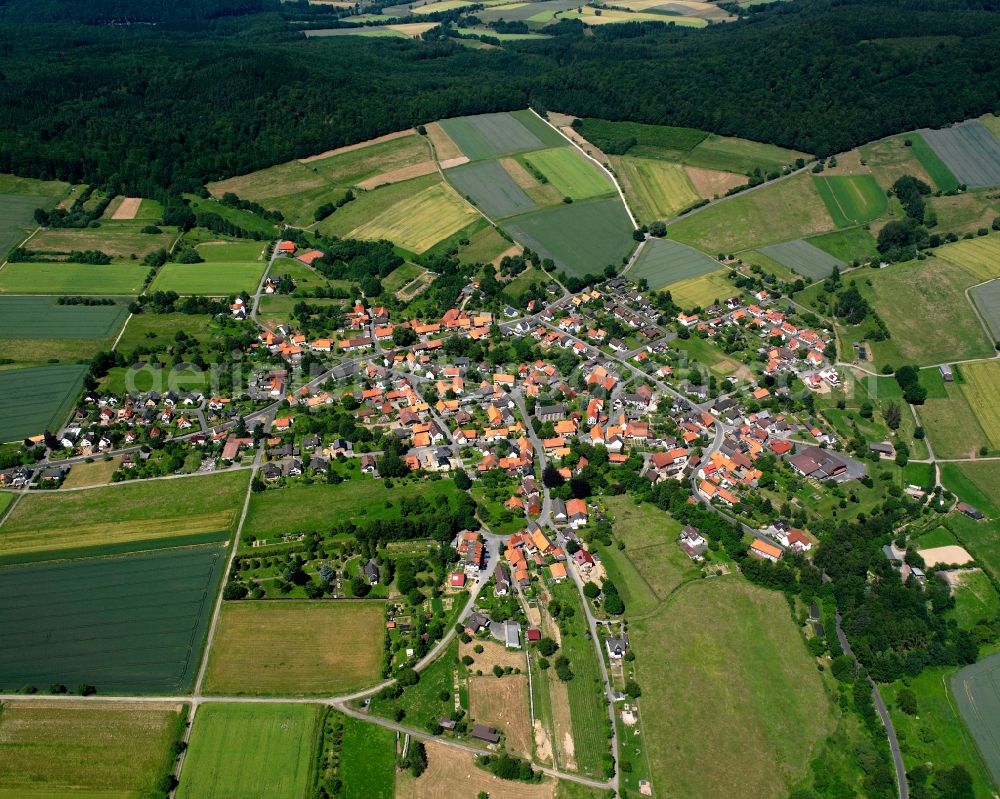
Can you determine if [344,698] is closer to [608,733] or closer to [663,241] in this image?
[608,733]

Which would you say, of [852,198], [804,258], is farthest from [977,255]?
[804,258]

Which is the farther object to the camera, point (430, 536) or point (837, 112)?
point (837, 112)

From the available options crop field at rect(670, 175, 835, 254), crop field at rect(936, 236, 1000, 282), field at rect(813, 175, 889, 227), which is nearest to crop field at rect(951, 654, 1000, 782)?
crop field at rect(936, 236, 1000, 282)

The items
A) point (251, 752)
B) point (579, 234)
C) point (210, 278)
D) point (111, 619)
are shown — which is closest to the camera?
point (251, 752)

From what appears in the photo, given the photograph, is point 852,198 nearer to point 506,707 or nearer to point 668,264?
point 668,264

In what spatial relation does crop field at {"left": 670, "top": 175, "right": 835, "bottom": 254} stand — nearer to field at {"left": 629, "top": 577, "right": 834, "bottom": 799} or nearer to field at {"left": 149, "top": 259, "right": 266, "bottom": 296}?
→ field at {"left": 149, "top": 259, "right": 266, "bottom": 296}

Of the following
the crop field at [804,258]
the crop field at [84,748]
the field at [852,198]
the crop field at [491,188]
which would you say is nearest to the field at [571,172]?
the crop field at [491,188]

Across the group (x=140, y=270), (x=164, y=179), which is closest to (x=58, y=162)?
(x=164, y=179)
